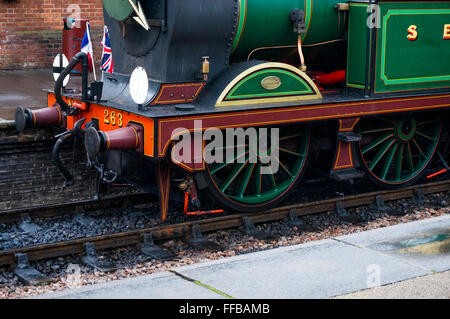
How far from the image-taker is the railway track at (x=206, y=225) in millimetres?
5602

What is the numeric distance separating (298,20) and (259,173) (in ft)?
4.86

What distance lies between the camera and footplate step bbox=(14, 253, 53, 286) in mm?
5179

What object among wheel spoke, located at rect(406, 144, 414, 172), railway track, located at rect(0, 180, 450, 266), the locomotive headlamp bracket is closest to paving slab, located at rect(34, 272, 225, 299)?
railway track, located at rect(0, 180, 450, 266)

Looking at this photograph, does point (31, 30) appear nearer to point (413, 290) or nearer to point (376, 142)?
point (376, 142)

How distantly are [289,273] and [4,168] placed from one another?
4.03m

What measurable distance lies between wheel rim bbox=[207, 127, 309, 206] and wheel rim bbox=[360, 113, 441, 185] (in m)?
0.77

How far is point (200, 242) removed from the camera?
616cm

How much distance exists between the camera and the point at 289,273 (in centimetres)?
476

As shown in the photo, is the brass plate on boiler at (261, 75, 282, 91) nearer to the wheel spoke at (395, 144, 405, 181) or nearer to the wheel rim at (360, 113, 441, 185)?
the wheel rim at (360, 113, 441, 185)

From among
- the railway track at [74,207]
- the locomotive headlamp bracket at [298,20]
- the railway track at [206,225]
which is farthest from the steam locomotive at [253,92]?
the railway track at [74,207]

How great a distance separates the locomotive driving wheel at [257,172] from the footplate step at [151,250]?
0.82 m

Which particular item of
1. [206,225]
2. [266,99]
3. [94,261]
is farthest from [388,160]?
[94,261]

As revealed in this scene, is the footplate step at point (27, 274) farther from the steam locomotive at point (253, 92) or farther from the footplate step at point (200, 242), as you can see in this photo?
the footplate step at point (200, 242)

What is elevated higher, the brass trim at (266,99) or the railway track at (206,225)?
the brass trim at (266,99)
